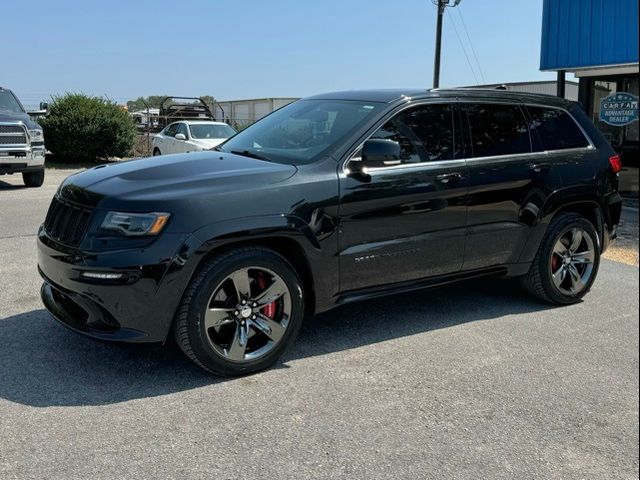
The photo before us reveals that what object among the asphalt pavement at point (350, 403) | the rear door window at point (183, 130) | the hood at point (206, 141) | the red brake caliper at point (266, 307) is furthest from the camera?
the rear door window at point (183, 130)

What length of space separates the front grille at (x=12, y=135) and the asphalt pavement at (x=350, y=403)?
905cm

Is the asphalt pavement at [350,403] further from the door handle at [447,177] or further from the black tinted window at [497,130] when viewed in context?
the black tinted window at [497,130]

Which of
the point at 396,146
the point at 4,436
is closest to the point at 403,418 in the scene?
the point at 396,146

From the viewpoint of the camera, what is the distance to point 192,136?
17500 millimetres

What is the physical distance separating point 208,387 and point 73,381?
800mm

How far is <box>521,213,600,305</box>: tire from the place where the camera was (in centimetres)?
534

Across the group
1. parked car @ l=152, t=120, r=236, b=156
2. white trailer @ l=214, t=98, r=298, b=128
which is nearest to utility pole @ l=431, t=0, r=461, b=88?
parked car @ l=152, t=120, r=236, b=156

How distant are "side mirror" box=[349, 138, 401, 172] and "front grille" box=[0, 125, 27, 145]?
11.1 metres

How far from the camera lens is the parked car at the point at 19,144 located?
13.0 meters

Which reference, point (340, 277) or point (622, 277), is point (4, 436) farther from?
point (622, 277)

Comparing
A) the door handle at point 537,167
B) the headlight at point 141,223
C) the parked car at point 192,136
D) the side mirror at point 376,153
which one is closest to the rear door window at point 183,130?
the parked car at point 192,136

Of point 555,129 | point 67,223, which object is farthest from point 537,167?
point 67,223

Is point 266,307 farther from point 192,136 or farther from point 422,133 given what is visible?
point 192,136

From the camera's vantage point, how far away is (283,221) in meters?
3.88
